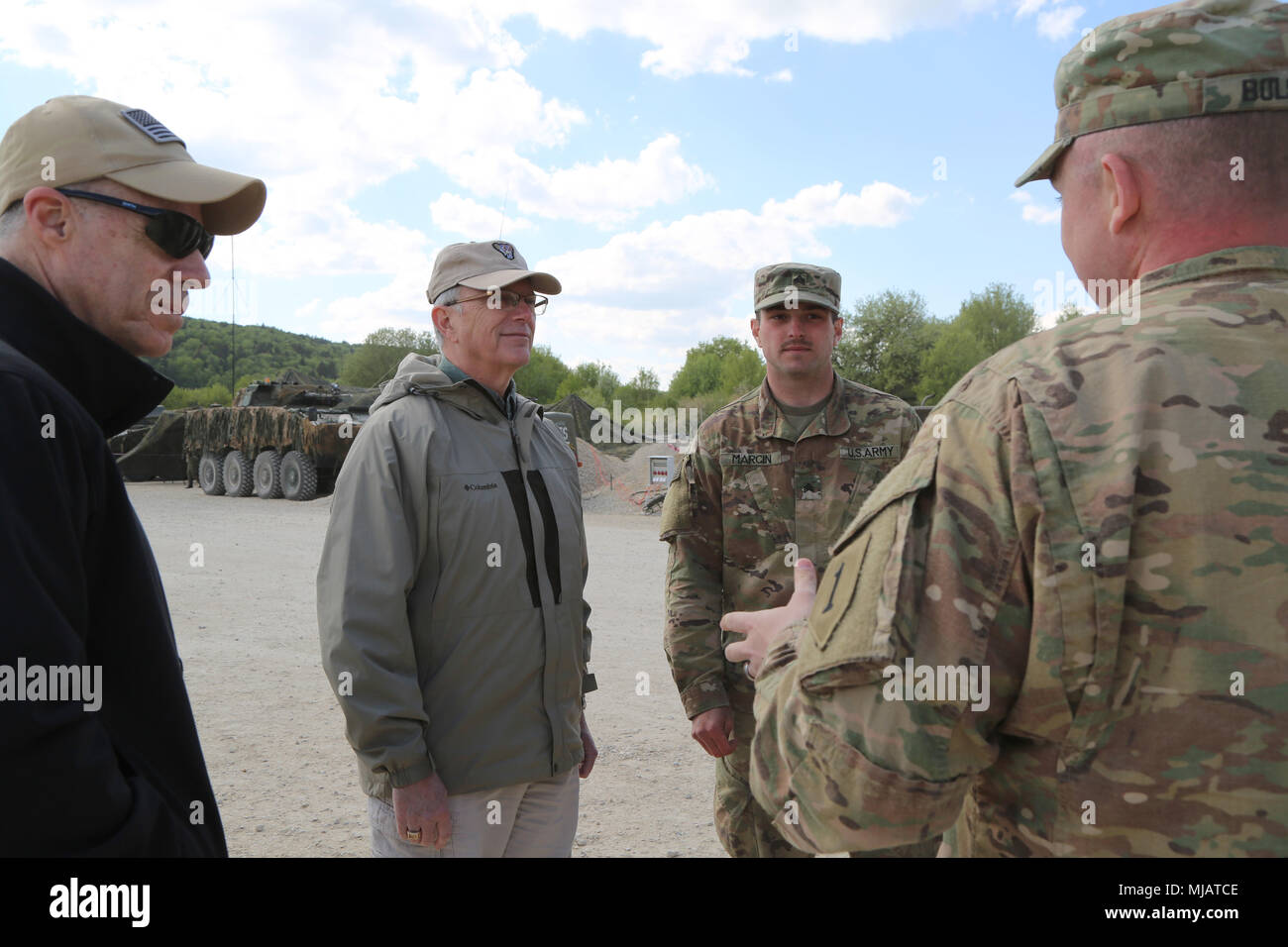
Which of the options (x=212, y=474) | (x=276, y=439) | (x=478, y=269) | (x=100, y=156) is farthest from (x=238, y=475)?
(x=100, y=156)

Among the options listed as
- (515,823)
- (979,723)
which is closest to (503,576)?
(515,823)

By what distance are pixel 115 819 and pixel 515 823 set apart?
1.49 meters

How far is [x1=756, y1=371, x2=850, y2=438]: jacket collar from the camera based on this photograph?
3512 mm

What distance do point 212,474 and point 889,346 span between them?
3409 cm

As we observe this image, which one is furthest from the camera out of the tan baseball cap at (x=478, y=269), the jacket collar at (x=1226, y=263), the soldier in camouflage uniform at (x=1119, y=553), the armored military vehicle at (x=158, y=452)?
the armored military vehicle at (x=158, y=452)

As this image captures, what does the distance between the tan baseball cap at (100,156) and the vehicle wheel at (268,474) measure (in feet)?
71.7

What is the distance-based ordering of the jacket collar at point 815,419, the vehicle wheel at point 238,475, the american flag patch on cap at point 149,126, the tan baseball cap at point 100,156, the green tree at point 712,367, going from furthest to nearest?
1. the green tree at point 712,367
2. the vehicle wheel at point 238,475
3. the jacket collar at point 815,419
4. the american flag patch on cap at point 149,126
5. the tan baseball cap at point 100,156

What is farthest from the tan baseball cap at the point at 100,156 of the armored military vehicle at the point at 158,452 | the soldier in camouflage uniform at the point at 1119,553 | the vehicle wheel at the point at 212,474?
the armored military vehicle at the point at 158,452

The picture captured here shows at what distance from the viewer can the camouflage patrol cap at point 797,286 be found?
11.7 ft

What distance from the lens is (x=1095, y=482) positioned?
127cm

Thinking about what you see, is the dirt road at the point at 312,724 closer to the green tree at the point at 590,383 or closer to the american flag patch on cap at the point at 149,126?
the american flag patch on cap at the point at 149,126

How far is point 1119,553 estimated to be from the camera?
48.7 inches

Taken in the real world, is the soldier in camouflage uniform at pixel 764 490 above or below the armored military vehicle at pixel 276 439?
below
